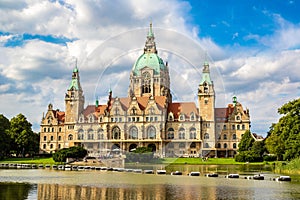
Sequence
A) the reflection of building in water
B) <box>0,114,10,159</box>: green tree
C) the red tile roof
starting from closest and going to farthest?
the reflection of building in water < <box>0,114,10,159</box>: green tree < the red tile roof

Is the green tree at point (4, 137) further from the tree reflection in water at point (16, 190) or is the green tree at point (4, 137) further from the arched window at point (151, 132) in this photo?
the tree reflection in water at point (16, 190)

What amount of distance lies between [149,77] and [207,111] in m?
20.5

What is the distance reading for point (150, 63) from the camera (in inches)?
4631

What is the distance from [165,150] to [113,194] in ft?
244

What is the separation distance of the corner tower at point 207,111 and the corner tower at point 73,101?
1341 inches

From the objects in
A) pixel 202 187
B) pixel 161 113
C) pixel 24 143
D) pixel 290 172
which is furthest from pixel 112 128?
pixel 202 187

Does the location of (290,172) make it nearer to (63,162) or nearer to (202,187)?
(202,187)

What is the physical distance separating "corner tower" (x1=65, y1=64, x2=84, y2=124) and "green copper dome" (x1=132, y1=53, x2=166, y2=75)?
16917 mm

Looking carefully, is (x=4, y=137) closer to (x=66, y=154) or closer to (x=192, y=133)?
(x=66, y=154)

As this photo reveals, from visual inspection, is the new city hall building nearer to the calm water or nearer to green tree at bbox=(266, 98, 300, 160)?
green tree at bbox=(266, 98, 300, 160)

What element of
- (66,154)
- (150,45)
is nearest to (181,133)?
(150,45)

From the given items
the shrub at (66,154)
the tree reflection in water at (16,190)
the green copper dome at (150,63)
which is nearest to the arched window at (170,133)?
the green copper dome at (150,63)

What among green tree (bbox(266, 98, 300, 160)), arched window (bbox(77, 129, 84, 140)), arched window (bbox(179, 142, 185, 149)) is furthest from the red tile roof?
green tree (bbox(266, 98, 300, 160))

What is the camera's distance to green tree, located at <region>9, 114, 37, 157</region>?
94.6 metres
